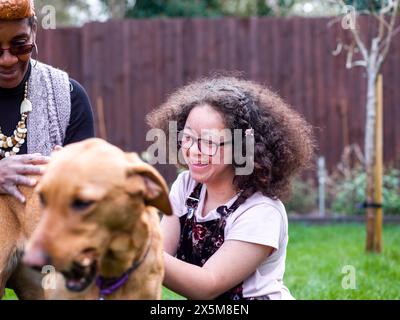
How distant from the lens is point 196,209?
3.50 m

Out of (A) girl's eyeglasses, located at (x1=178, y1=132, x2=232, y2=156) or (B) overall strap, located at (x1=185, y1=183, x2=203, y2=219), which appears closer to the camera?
(A) girl's eyeglasses, located at (x1=178, y1=132, x2=232, y2=156)

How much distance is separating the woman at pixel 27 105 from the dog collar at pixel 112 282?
2.28 ft

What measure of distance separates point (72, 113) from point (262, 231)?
1.19 metres

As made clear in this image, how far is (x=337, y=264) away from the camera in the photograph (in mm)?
6508

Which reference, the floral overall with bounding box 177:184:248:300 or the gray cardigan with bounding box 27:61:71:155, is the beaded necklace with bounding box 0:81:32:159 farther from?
the floral overall with bounding box 177:184:248:300

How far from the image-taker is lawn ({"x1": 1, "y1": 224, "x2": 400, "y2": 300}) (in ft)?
17.5

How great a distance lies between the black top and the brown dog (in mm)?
1055

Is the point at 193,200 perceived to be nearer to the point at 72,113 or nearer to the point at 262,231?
the point at 262,231

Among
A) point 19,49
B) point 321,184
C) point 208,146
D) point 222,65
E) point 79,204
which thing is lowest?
point 321,184

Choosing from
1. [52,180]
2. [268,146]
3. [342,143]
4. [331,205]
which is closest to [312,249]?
[331,205]

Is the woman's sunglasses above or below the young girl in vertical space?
above

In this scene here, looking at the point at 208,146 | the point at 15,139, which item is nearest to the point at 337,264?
the point at 208,146

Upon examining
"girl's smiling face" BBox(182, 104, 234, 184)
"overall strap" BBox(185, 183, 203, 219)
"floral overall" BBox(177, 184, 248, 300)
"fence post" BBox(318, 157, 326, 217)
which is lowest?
"fence post" BBox(318, 157, 326, 217)

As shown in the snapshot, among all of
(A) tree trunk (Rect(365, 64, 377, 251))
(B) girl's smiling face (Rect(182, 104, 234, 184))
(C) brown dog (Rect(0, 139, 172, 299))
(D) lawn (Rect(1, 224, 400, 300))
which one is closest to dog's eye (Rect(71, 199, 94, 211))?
(C) brown dog (Rect(0, 139, 172, 299))
